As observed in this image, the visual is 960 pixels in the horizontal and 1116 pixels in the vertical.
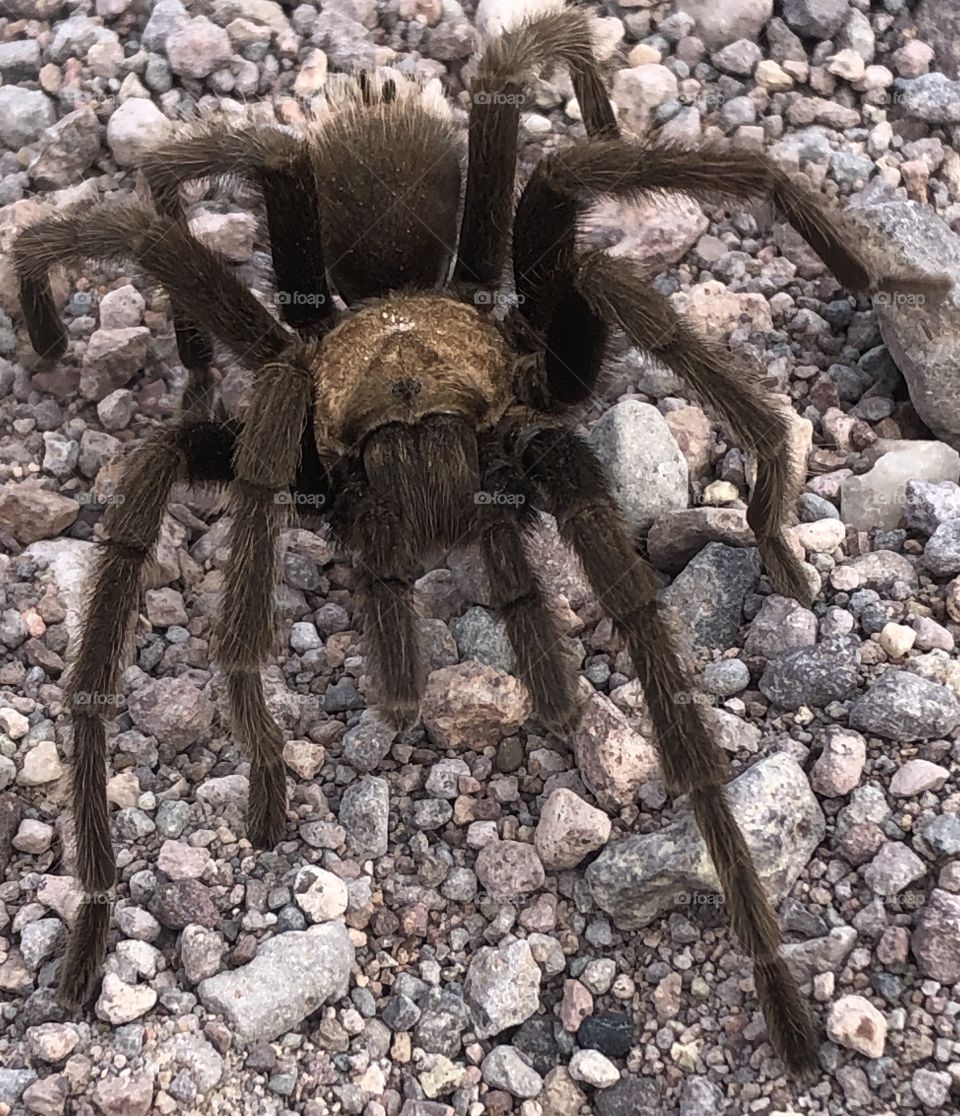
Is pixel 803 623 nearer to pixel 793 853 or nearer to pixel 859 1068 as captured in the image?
pixel 793 853

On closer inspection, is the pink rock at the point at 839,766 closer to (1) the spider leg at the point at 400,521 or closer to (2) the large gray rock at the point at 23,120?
(1) the spider leg at the point at 400,521

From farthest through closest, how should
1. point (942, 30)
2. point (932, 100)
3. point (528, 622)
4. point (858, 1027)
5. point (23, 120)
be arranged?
point (942, 30), point (23, 120), point (932, 100), point (528, 622), point (858, 1027)

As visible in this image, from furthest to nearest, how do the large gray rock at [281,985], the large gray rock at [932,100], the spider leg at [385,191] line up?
1. the large gray rock at [932,100]
2. the spider leg at [385,191]
3. the large gray rock at [281,985]

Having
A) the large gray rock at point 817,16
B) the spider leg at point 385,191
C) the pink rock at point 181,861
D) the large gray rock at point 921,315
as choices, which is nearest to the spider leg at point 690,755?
the pink rock at point 181,861

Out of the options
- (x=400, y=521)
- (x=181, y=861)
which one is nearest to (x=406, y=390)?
(x=400, y=521)

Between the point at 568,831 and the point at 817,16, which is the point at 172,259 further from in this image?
the point at 817,16

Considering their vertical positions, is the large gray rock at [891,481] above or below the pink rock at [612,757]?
above
